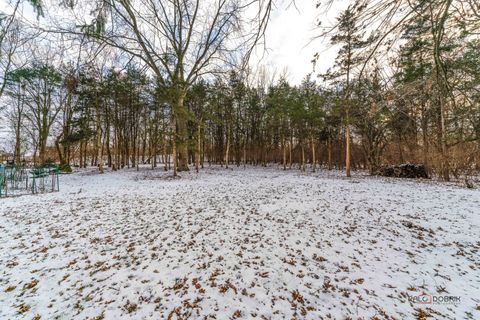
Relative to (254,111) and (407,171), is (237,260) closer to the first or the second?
(407,171)

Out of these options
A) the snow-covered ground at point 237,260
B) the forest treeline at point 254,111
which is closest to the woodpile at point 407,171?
the forest treeline at point 254,111

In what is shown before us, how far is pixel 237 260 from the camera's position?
3.32 m

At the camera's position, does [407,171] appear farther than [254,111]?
No

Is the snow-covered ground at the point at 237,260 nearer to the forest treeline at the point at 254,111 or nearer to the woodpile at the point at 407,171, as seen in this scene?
the forest treeline at the point at 254,111

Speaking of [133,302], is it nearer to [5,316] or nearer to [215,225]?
[5,316]

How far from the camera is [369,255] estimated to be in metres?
3.55

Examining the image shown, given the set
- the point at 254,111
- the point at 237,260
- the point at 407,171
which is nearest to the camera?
the point at 237,260

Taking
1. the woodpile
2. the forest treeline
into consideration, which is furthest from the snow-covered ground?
the woodpile

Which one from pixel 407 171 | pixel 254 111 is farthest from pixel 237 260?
pixel 254 111

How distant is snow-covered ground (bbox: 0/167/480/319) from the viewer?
7.87 feet

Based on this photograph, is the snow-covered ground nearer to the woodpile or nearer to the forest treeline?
the forest treeline

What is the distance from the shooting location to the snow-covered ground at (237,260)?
7.87 ft

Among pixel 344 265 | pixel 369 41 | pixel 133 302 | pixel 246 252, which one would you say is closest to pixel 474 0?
pixel 369 41

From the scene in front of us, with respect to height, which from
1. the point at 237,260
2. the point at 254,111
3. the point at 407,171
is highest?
the point at 254,111
